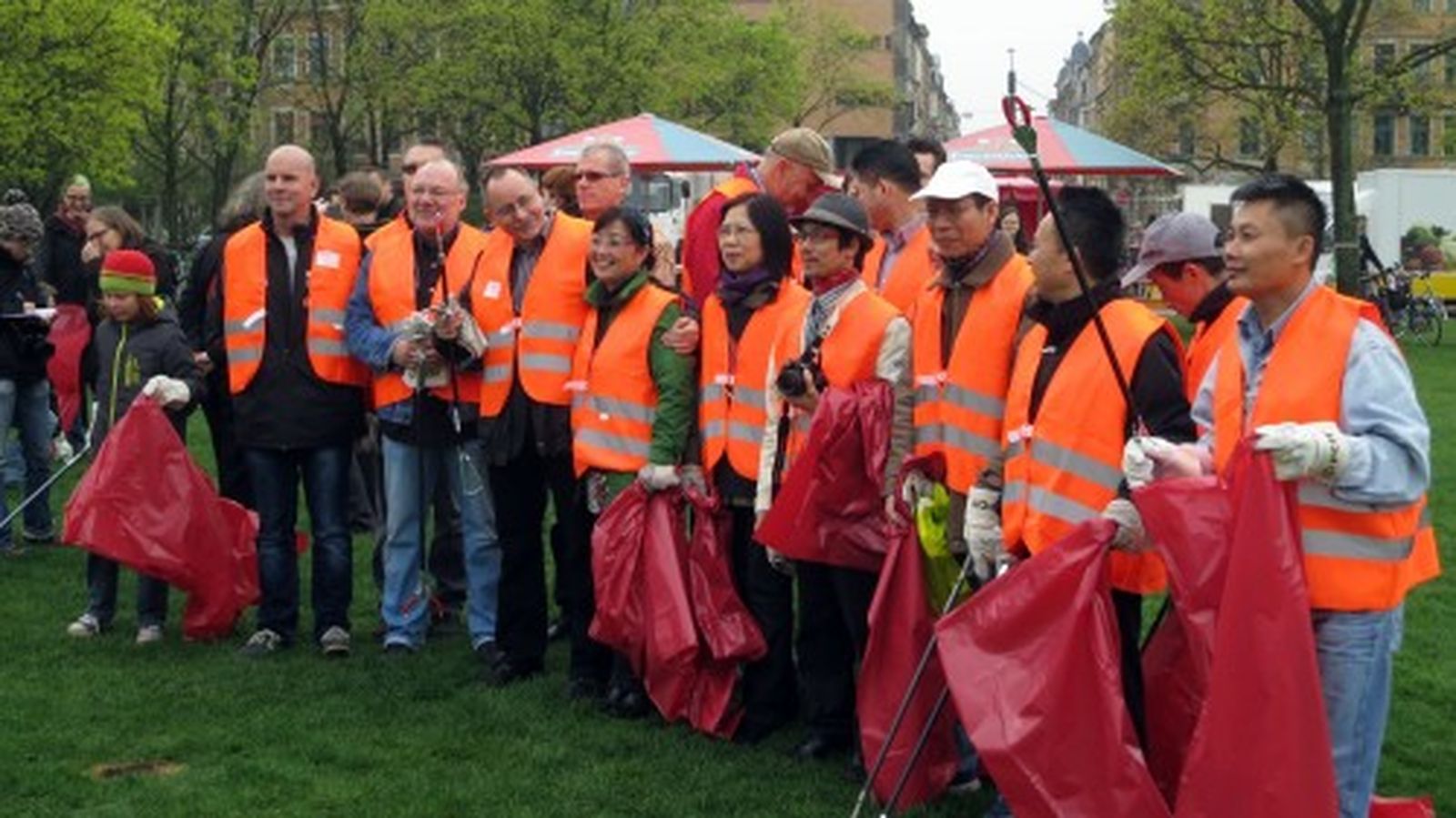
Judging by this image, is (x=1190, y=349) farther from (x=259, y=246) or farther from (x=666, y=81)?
(x=666, y=81)

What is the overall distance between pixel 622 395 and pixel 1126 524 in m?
2.51

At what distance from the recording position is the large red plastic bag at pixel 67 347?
35.0 ft

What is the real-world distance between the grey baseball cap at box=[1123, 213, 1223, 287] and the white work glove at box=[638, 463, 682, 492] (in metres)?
1.80

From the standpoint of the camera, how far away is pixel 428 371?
7.22m

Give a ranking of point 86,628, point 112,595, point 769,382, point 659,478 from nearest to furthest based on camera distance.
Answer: point 769,382 → point 659,478 → point 86,628 → point 112,595

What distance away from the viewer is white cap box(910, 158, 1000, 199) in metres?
5.34

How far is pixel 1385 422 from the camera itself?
405cm

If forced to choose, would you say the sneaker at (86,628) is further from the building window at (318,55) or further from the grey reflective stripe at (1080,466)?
the building window at (318,55)

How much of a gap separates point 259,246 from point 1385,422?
4.93 m

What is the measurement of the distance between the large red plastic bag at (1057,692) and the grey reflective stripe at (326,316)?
3686 mm

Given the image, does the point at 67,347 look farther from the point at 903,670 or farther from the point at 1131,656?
the point at 1131,656

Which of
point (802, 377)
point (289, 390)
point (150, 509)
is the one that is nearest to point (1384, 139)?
point (289, 390)

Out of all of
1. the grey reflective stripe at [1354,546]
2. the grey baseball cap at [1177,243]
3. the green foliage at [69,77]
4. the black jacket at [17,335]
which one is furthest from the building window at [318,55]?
the grey reflective stripe at [1354,546]

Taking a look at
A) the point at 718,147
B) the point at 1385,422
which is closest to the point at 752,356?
the point at 1385,422
